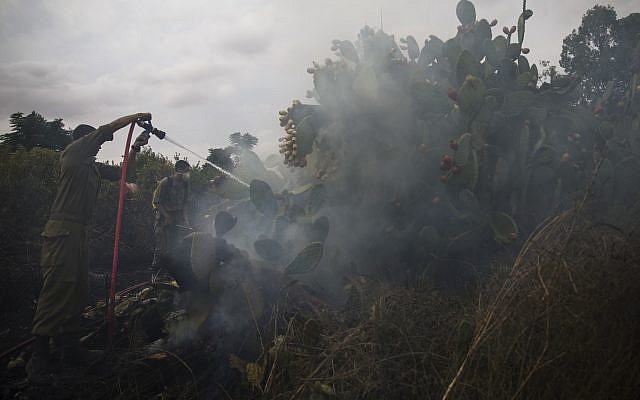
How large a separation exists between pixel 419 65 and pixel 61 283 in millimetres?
3493

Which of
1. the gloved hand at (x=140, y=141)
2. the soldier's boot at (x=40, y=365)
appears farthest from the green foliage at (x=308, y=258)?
the gloved hand at (x=140, y=141)

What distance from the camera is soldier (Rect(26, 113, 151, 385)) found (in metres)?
3.36

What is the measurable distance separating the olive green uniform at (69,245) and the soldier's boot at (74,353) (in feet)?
0.23

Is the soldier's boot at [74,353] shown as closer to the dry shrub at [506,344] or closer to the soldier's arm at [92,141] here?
the soldier's arm at [92,141]

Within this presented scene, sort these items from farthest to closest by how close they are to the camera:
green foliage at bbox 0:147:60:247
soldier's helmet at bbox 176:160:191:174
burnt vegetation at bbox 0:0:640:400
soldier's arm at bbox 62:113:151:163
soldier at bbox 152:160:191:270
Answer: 1. soldier's helmet at bbox 176:160:191:174
2. soldier at bbox 152:160:191:270
3. green foliage at bbox 0:147:60:247
4. soldier's arm at bbox 62:113:151:163
5. burnt vegetation at bbox 0:0:640:400

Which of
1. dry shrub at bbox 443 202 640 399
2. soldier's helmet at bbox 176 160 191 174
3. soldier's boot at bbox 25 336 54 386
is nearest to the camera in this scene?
dry shrub at bbox 443 202 640 399

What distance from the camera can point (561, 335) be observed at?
6.78ft

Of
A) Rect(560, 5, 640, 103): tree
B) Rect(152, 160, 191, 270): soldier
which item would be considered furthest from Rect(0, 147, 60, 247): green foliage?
Rect(560, 5, 640, 103): tree

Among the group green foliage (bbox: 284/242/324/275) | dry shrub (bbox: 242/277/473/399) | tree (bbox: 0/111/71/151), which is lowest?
dry shrub (bbox: 242/277/473/399)

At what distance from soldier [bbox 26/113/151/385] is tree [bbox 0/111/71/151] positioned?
48.3ft

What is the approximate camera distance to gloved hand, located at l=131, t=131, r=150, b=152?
410 cm

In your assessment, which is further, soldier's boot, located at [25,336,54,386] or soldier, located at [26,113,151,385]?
soldier, located at [26,113,151,385]

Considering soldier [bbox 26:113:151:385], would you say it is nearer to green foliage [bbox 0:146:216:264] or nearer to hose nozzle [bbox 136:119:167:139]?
hose nozzle [bbox 136:119:167:139]

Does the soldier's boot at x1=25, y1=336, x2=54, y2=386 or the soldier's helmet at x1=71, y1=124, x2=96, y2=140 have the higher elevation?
the soldier's helmet at x1=71, y1=124, x2=96, y2=140
